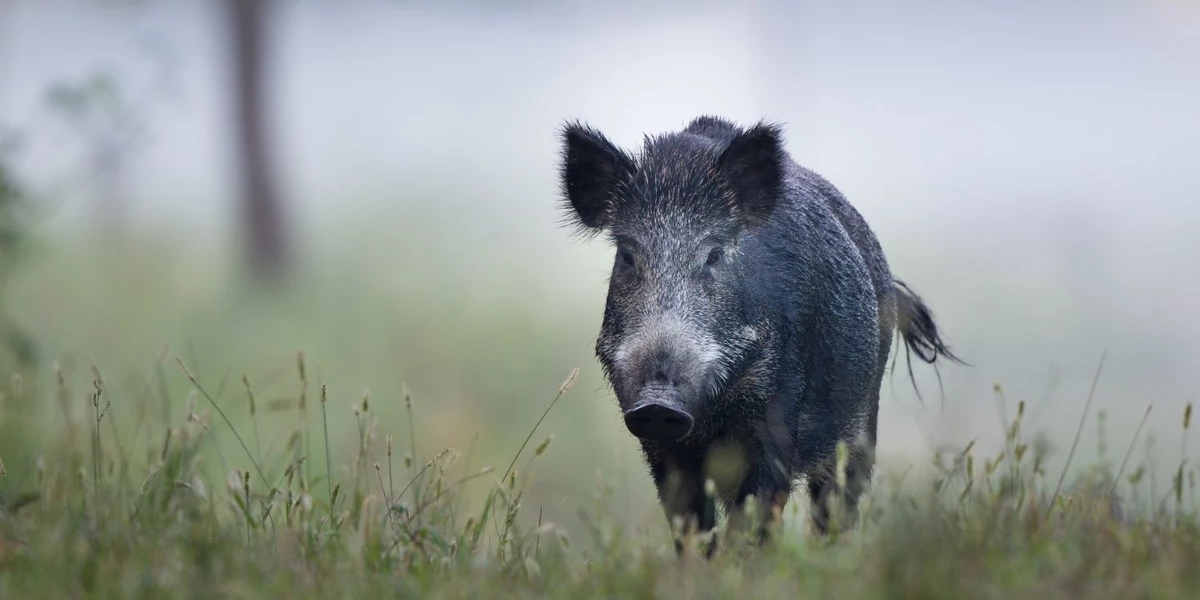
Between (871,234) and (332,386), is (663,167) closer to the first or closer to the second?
(871,234)

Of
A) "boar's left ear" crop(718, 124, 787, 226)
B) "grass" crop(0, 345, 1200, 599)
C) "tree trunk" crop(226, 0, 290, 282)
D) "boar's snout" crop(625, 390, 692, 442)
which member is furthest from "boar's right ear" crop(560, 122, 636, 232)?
"tree trunk" crop(226, 0, 290, 282)

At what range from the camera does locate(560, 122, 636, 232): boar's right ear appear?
4918mm

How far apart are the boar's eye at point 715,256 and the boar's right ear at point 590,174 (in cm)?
44

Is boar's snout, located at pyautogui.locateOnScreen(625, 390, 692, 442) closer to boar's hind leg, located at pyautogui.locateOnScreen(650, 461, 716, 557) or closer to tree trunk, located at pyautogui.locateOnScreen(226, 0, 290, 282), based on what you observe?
boar's hind leg, located at pyautogui.locateOnScreen(650, 461, 716, 557)

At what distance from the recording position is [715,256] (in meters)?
4.69

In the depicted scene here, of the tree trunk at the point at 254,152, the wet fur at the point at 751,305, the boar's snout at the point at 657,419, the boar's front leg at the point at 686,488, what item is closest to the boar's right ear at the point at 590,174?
the wet fur at the point at 751,305

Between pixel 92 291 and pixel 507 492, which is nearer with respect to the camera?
pixel 507 492

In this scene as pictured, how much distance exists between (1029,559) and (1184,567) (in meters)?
0.32

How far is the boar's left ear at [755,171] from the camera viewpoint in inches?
188

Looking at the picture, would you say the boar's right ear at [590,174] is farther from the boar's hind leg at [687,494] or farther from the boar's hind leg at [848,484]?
the boar's hind leg at [848,484]

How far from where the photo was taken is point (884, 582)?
8.63 ft

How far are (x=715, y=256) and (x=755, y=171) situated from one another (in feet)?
1.21

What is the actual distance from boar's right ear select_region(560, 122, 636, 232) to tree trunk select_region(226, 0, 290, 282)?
11.9 metres

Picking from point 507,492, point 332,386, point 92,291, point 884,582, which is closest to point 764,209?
point 507,492
